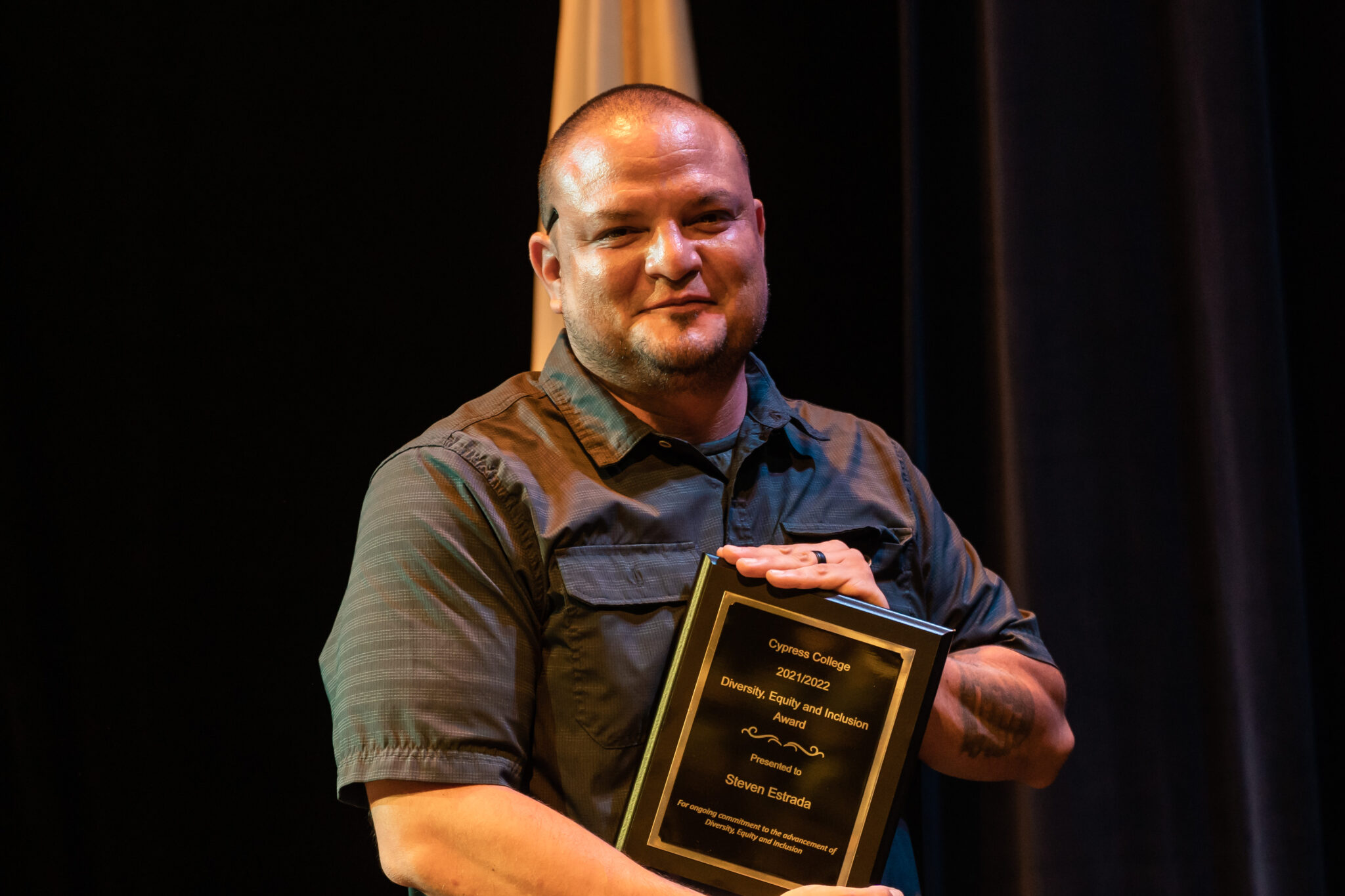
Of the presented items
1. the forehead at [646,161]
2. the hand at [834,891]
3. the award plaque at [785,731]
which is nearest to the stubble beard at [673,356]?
the forehead at [646,161]

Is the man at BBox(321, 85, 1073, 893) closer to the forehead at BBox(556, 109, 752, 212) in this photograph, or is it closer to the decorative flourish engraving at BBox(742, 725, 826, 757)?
the forehead at BBox(556, 109, 752, 212)

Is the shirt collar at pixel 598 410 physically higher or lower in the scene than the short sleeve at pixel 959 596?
higher

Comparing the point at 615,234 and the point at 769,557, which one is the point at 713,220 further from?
the point at 769,557

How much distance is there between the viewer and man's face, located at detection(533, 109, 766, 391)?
3.56ft

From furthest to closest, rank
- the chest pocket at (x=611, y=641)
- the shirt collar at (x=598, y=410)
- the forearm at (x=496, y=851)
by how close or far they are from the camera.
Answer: the shirt collar at (x=598, y=410), the chest pocket at (x=611, y=641), the forearm at (x=496, y=851)

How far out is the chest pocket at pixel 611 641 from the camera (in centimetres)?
98

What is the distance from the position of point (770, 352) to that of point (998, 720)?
729 mm

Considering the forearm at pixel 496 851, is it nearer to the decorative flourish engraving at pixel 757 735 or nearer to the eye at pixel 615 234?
the decorative flourish engraving at pixel 757 735

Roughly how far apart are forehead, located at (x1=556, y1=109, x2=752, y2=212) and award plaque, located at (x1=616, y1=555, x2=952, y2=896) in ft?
1.30

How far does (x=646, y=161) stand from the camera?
1.08 m

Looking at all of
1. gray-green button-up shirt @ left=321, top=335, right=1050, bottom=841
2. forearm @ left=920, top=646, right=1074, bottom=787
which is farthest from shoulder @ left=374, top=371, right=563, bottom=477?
forearm @ left=920, top=646, right=1074, bottom=787

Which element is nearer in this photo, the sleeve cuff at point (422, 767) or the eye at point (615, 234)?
the sleeve cuff at point (422, 767)

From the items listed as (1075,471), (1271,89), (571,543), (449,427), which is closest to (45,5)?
(449,427)

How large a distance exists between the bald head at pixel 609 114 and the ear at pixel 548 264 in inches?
0.6
